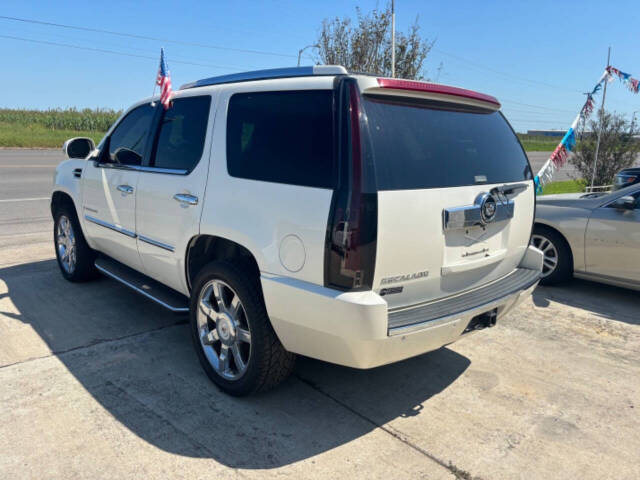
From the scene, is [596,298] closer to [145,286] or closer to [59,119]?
[145,286]

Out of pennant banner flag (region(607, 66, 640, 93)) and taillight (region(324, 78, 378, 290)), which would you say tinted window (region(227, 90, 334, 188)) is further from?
pennant banner flag (region(607, 66, 640, 93))

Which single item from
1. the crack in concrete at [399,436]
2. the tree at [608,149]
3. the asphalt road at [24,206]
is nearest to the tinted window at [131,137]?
the crack in concrete at [399,436]

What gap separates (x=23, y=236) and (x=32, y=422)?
18.3 feet

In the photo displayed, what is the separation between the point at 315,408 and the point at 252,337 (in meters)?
0.64

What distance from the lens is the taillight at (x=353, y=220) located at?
264 centimetres

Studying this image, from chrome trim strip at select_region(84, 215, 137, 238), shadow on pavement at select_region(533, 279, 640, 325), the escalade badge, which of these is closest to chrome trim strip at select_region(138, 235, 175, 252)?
chrome trim strip at select_region(84, 215, 137, 238)

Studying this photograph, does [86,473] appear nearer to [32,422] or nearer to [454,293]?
Answer: [32,422]

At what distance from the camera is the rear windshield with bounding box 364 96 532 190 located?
2.83 meters

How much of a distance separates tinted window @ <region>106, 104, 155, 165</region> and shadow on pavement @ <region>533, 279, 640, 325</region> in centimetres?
418

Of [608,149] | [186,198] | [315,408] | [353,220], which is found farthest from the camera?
[608,149]

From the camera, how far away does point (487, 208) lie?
3.23 meters

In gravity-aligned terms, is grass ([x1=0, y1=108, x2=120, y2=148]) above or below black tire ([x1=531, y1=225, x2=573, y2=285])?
above

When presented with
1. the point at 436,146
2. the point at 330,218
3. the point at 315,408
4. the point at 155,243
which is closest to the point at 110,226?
the point at 155,243

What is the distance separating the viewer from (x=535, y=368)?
3988mm
